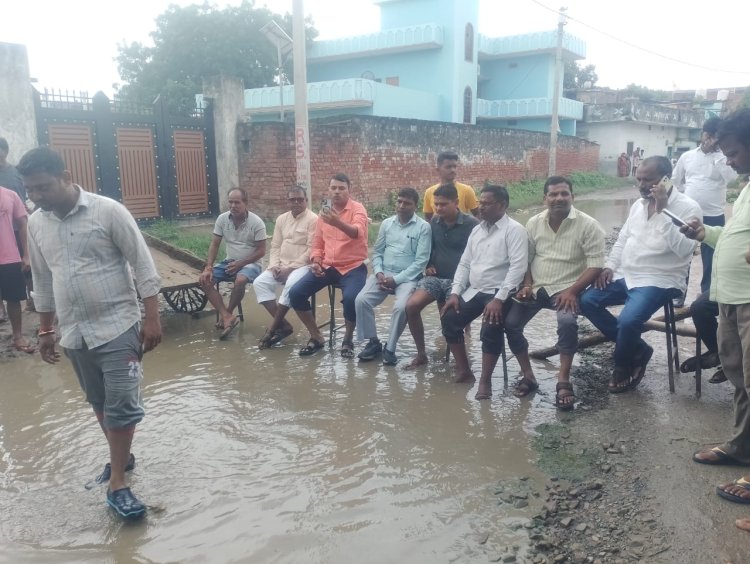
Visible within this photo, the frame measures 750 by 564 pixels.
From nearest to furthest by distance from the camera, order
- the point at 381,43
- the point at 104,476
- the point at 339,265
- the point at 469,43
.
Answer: the point at 104,476, the point at 339,265, the point at 381,43, the point at 469,43

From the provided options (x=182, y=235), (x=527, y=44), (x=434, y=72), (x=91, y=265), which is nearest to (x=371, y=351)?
(x=91, y=265)

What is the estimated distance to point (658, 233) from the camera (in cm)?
456

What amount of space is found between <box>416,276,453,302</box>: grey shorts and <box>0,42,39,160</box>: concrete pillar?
23.5 feet

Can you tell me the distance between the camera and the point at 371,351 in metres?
5.66

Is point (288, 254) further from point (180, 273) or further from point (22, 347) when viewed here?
point (22, 347)

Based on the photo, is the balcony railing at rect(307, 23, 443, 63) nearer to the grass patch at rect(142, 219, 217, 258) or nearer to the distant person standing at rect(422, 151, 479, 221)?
the grass patch at rect(142, 219, 217, 258)

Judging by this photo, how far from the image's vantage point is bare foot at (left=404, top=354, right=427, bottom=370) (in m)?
5.43

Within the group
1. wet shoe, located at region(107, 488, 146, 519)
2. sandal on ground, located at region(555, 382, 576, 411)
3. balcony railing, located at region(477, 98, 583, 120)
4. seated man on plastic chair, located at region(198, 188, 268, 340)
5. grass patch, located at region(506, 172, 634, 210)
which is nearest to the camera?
wet shoe, located at region(107, 488, 146, 519)

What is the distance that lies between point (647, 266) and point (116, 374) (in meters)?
3.68

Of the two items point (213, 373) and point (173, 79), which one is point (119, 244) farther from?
point (173, 79)

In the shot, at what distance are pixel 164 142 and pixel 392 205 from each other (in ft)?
21.3

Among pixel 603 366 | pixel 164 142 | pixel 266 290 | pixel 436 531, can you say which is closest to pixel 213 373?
pixel 266 290

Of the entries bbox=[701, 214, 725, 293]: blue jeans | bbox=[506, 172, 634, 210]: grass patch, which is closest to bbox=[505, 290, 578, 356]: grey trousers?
bbox=[701, 214, 725, 293]: blue jeans

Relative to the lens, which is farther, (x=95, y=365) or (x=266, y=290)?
(x=266, y=290)
